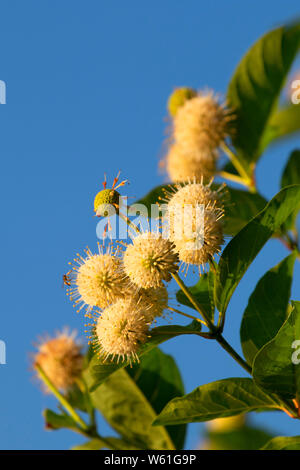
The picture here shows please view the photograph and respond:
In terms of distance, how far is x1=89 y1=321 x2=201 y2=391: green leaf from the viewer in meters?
2.08

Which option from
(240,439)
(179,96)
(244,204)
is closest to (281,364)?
(240,439)

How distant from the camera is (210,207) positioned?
2182 mm

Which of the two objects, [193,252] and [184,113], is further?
[184,113]

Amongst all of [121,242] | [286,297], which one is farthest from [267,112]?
[121,242]

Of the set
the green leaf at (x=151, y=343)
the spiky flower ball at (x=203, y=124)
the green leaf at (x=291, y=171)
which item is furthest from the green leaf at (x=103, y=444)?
the spiky flower ball at (x=203, y=124)

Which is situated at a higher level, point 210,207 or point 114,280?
point 210,207

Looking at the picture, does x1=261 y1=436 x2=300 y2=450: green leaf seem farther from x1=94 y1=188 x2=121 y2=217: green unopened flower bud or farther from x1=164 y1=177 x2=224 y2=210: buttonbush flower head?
x1=94 y1=188 x2=121 y2=217: green unopened flower bud

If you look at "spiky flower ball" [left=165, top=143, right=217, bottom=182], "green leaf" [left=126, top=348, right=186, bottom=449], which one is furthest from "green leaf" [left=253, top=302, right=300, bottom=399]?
"spiky flower ball" [left=165, top=143, right=217, bottom=182]

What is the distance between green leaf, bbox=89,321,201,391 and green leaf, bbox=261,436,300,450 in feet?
1.64

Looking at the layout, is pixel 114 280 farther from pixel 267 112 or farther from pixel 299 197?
pixel 267 112

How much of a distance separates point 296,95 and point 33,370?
99.5 inches

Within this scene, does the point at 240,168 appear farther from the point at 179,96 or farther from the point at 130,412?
the point at 130,412

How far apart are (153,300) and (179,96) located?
234 cm
